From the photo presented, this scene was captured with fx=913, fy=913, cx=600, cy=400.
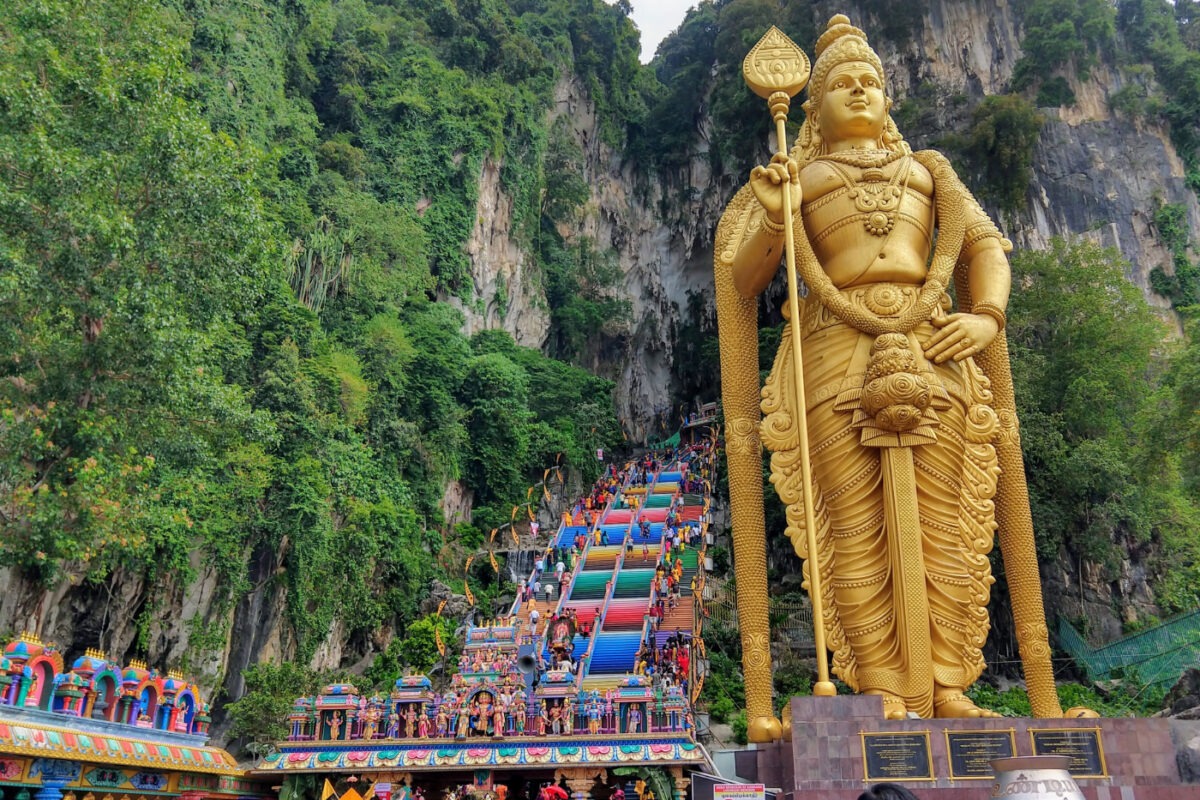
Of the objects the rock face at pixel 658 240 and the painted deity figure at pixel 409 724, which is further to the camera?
the rock face at pixel 658 240

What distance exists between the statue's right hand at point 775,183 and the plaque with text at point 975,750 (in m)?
3.70

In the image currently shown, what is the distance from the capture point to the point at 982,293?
23.2 feet

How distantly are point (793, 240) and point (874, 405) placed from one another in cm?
138

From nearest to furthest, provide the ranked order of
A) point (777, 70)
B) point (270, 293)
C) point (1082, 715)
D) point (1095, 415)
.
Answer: point (1082, 715)
point (777, 70)
point (1095, 415)
point (270, 293)

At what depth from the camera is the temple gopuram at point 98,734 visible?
6.24 metres

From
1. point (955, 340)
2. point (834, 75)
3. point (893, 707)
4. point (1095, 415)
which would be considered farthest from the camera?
point (1095, 415)

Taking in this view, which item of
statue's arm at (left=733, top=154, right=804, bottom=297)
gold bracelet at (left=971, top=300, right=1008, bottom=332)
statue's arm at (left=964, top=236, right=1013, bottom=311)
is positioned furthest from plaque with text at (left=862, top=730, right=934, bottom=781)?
statue's arm at (left=733, top=154, right=804, bottom=297)

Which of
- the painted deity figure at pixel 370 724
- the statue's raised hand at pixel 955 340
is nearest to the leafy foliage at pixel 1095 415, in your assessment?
the statue's raised hand at pixel 955 340

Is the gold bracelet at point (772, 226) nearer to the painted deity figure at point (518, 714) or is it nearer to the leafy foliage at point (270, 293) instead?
the painted deity figure at point (518, 714)

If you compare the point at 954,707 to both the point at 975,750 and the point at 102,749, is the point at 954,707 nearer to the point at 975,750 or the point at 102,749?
the point at 975,750

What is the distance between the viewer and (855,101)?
724 centimetres

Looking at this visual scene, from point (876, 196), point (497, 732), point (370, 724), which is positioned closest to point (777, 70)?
point (876, 196)

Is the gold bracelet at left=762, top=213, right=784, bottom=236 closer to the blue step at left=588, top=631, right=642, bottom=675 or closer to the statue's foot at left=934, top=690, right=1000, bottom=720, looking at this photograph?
the statue's foot at left=934, top=690, right=1000, bottom=720

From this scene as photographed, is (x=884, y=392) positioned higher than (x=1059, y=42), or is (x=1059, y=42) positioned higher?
(x=1059, y=42)
